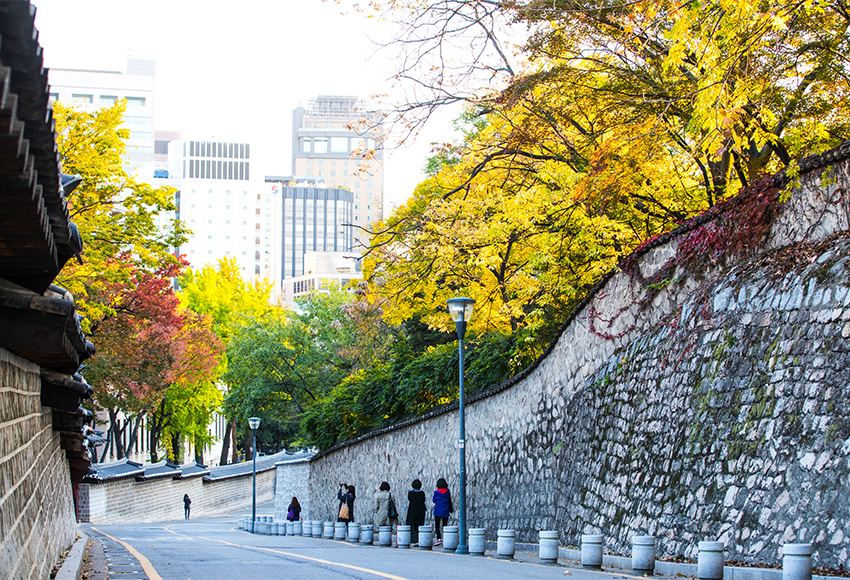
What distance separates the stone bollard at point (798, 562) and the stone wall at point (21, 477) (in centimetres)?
625

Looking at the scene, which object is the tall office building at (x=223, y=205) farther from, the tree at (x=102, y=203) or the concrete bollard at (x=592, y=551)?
the concrete bollard at (x=592, y=551)

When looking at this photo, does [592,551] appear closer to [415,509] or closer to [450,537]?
[450,537]

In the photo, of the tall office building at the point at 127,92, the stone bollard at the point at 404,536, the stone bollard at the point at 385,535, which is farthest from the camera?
the tall office building at the point at 127,92

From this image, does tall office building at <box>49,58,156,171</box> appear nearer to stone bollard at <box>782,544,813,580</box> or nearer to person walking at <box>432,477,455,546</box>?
person walking at <box>432,477,455,546</box>

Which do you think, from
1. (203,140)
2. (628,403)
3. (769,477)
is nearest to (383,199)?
(628,403)

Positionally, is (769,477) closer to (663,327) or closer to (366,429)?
(663,327)

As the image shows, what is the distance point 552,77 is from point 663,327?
5.34 metres

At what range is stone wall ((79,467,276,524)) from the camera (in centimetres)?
4181

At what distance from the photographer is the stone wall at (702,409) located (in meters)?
9.22

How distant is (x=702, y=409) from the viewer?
1159 cm

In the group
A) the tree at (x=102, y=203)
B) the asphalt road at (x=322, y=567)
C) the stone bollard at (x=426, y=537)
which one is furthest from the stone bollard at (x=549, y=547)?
the tree at (x=102, y=203)

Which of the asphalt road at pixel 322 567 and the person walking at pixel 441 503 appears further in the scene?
the person walking at pixel 441 503

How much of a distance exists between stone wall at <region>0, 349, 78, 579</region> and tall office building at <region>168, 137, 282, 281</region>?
164 m

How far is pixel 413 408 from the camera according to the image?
2786cm
